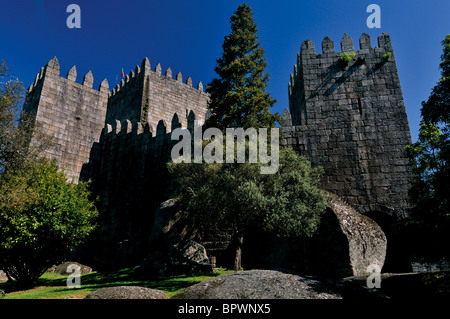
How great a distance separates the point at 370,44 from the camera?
17.6 m

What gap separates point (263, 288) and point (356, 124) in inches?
483

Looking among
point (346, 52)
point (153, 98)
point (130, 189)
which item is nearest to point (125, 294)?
point (130, 189)

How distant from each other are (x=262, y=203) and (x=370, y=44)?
12.1m

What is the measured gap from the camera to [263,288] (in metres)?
6.72

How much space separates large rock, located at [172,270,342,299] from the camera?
654 cm

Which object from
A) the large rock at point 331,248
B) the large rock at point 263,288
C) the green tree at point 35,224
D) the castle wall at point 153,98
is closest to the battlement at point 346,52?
the large rock at point 331,248

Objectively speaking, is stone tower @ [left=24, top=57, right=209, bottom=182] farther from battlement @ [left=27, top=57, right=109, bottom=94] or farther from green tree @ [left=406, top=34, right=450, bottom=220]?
green tree @ [left=406, top=34, right=450, bottom=220]

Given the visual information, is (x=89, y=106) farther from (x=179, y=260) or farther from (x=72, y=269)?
(x=179, y=260)

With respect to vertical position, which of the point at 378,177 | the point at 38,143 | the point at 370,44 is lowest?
the point at 378,177

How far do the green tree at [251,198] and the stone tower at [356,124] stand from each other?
10.2 feet

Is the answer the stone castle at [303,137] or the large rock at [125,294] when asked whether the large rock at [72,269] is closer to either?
the stone castle at [303,137]

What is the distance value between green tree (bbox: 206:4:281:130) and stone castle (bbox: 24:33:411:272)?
1.85 m
